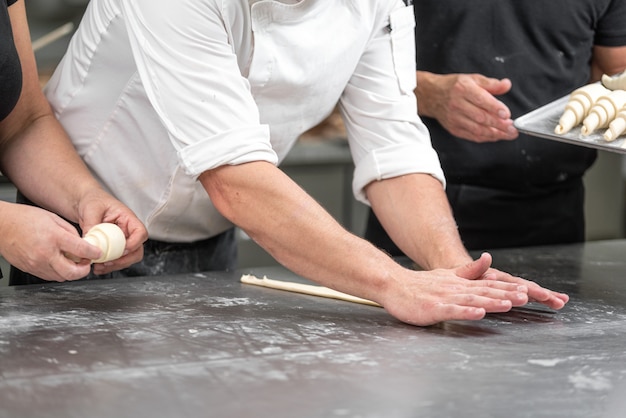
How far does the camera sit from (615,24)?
2.18m

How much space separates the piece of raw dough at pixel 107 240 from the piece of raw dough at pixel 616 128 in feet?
2.75

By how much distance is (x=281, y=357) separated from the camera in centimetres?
117

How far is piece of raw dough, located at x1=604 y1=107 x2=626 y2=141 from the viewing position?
1632mm

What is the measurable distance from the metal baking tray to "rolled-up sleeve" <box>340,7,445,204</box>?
18 cm

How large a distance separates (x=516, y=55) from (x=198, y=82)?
3.32 ft

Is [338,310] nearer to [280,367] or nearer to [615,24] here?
[280,367]

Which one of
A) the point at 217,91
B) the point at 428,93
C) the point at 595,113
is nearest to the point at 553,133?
the point at 595,113

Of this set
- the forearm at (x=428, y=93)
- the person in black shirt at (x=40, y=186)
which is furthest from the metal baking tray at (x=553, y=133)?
the person in black shirt at (x=40, y=186)

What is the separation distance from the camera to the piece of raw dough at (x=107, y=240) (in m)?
1.36

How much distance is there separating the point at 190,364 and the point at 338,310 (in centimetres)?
38

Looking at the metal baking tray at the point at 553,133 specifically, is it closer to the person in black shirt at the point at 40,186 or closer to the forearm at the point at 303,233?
the forearm at the point at 303,233

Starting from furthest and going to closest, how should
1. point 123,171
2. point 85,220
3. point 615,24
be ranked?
point 615,24 → point 123,171 → point 85,220

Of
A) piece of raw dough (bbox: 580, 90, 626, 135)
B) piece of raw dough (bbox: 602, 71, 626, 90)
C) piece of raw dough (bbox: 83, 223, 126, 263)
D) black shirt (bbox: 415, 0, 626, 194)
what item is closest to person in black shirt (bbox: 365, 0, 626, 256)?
black shirt (bbox: 415, 0, 626, 194)

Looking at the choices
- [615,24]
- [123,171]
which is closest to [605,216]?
[615,24]
